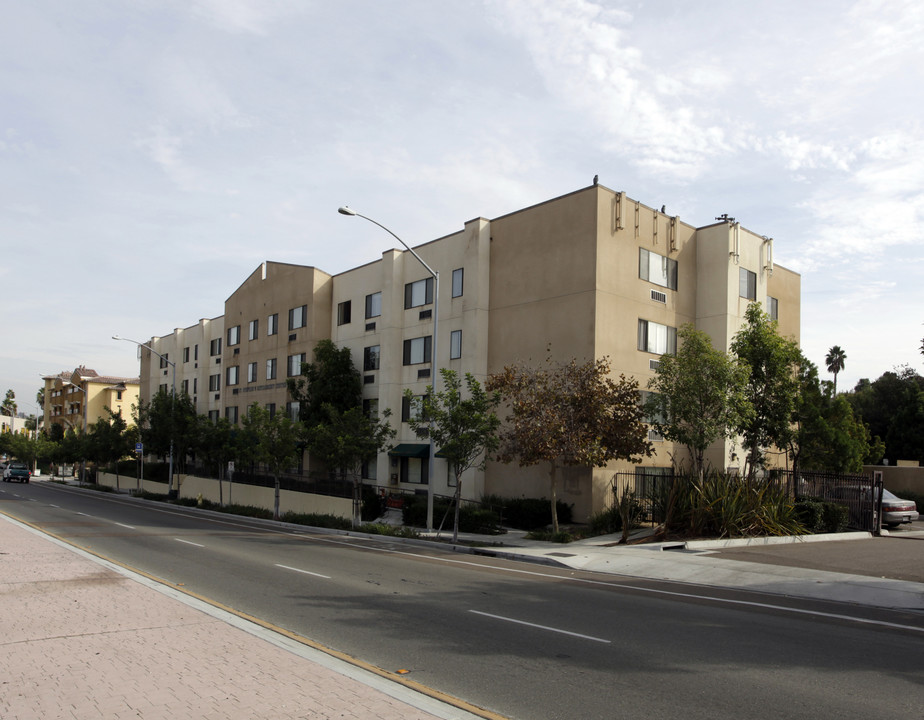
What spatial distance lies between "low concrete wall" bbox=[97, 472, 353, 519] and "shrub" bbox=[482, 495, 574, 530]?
7118 mm

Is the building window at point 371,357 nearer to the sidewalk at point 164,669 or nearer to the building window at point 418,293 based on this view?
the building window at point 418,293

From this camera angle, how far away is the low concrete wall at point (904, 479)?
1473 inches

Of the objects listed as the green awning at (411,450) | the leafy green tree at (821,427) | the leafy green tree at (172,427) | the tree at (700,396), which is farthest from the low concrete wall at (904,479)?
the leafy green tree at (172,427)

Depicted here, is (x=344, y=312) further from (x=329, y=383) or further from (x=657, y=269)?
(x=657, y=269)

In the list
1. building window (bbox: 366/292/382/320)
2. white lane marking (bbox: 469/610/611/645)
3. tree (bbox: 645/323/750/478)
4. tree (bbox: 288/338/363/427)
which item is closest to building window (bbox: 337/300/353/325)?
building window (bbox: 366/292/382/320)

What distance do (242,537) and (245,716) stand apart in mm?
18311

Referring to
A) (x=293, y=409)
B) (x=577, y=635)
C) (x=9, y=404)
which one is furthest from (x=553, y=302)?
(x=9, y=404)

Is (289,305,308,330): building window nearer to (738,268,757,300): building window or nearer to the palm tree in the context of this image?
(738,268,757,300): building window

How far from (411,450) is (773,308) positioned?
60.2 feet

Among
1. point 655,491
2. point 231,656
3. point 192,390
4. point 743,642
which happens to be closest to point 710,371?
point 655,491

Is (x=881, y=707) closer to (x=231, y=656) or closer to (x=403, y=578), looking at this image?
(x=231, y=656)

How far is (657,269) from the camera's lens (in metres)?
29.5

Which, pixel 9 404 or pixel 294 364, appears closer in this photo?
pixel 294 364

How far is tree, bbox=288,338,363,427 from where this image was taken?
120 feet
